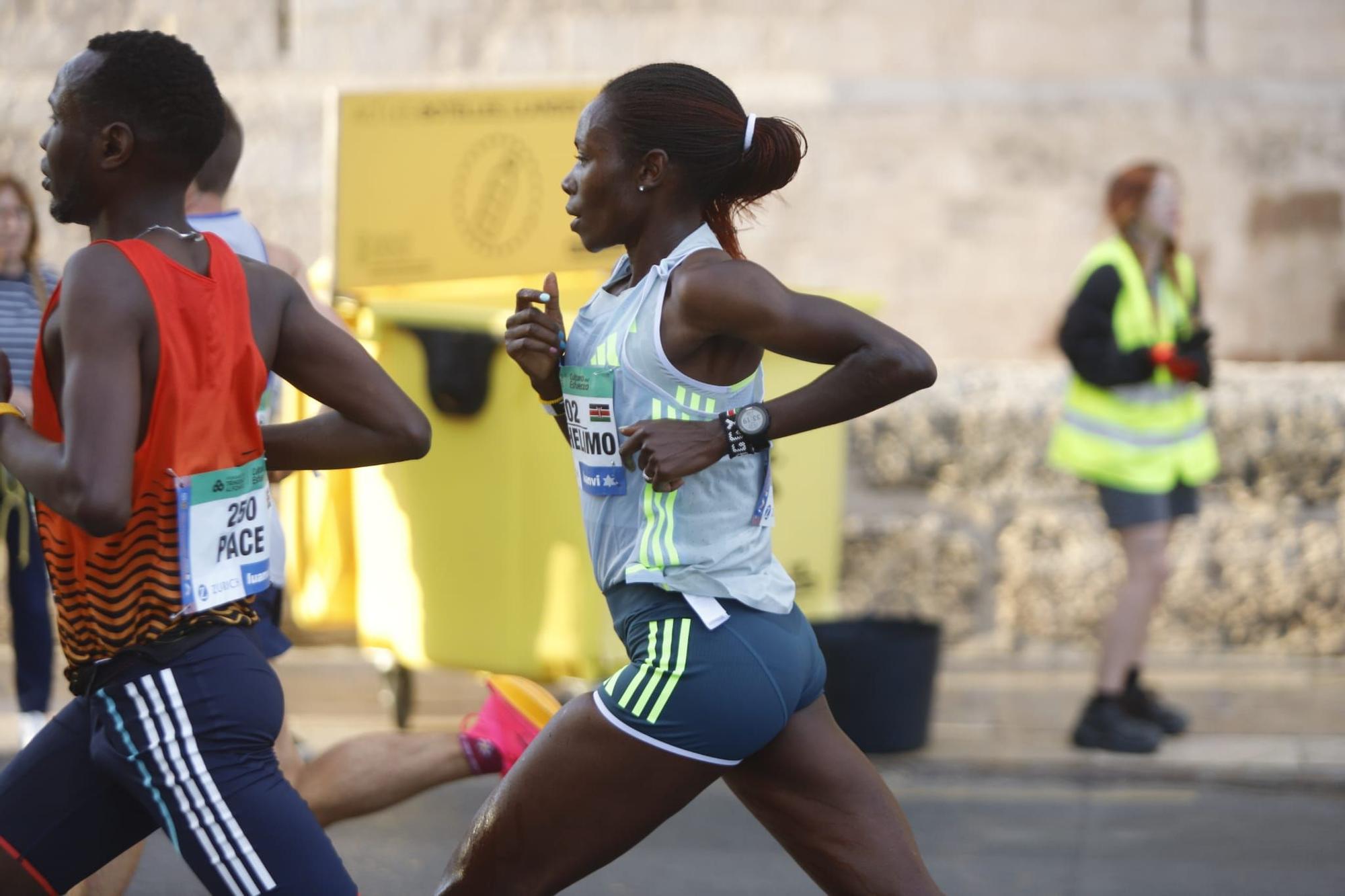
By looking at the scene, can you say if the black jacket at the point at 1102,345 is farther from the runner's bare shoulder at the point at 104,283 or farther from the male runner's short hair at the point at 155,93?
the runner's bare shoulder at the point at 104,283

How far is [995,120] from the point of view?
27.1 ft

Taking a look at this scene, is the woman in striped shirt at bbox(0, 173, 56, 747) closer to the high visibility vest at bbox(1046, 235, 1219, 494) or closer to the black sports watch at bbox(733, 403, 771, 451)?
the high visibility vest at bbox(1046, 235, 1219, 494)

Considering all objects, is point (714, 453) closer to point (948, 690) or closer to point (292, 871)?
point (292, 871)

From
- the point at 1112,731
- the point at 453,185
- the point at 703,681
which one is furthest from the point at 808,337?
the point at 453,185

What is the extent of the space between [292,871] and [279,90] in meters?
6.56

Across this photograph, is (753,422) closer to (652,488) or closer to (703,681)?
(652,488)

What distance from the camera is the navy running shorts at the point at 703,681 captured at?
2766 millimetres

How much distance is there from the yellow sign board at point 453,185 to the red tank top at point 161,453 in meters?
3.47

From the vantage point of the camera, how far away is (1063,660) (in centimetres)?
734

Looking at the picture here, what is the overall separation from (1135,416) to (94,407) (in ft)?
13.9

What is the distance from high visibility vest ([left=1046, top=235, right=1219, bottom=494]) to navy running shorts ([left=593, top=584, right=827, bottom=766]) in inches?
133

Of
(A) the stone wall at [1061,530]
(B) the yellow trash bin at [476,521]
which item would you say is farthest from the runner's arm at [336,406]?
(A) the stone wall at [1061,530]

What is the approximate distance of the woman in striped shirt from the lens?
5688mm

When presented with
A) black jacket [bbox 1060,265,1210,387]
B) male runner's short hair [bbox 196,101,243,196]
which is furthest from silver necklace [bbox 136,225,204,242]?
black jacket [bbox 1060,265,1210,387]
